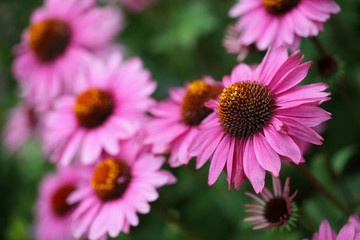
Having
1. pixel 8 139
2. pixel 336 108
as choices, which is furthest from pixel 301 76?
pixel 8 139

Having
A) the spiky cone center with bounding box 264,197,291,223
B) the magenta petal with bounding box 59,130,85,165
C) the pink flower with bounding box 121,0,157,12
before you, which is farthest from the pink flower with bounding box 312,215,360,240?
the pink flower with bounding box 121,0,157,12

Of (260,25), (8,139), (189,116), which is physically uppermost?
(260,25)

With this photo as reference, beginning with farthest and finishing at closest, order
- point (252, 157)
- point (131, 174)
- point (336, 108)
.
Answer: point (336, 108)
point (131, 174)
point (252, 157)

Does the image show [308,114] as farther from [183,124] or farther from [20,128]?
[20,128]

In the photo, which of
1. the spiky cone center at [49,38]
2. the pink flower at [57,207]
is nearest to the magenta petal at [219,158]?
the pink flower at [57,207]

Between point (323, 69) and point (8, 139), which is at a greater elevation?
point (323, 69)

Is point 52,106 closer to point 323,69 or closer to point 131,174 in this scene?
point 131,174

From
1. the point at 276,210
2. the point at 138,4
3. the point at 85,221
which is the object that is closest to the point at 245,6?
the point at 276,210
